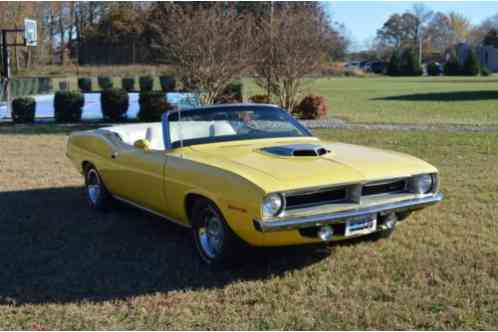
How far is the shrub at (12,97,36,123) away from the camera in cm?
1839

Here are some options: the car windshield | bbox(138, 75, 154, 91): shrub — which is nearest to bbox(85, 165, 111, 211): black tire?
the car windshield

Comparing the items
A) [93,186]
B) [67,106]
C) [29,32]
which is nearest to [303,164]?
[93,186]

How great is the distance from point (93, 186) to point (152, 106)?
473 inches

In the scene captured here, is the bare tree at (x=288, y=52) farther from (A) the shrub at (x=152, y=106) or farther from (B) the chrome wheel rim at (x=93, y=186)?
(B) the chrome wheel rim at (x=93, y=186)

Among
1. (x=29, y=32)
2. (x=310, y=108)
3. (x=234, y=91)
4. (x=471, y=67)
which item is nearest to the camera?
(x=310, y=108)

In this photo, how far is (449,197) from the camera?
7.51 metres

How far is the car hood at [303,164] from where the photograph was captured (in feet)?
15.0

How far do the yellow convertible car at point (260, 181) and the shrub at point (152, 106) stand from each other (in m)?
12.6

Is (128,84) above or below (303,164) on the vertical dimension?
above

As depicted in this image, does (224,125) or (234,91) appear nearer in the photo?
(224,125)

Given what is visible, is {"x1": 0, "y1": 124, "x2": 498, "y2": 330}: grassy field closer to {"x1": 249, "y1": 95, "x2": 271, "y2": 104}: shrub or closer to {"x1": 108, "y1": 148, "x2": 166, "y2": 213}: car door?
{"x1": 108, "y1": 148, "x2": 166, "y2": 213}: car door

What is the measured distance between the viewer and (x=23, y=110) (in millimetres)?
18406

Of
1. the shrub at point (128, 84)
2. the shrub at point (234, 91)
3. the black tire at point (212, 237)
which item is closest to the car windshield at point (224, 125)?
the black tire at point (212, 237)

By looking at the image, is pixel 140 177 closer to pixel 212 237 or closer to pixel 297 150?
pixel 212 237
